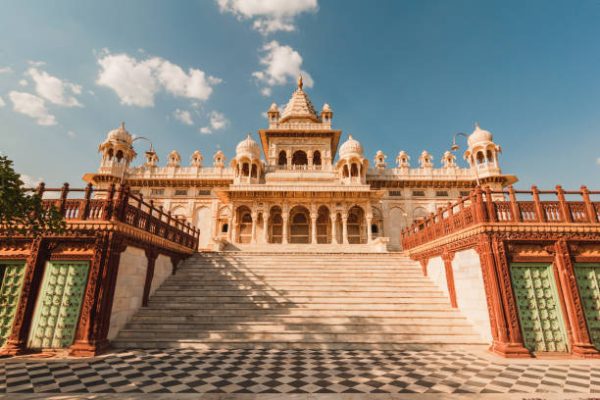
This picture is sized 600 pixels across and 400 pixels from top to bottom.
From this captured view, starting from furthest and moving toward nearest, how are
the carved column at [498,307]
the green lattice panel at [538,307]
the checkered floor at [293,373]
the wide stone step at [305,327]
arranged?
the wide stone step at [305,327], the green lattice panel at [538,307], the carved column at [498,307], the checkered floor at [293,373]

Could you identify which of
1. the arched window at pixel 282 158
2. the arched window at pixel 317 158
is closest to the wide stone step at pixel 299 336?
the arched window at pixel 282 158

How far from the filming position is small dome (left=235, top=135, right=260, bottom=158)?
2692cm

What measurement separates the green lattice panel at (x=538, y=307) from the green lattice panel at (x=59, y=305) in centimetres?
1296

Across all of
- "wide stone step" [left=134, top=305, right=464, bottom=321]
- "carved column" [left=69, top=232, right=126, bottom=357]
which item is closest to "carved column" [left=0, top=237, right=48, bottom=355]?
"carved column" [left=69, top=232, right=126, bottom=357]

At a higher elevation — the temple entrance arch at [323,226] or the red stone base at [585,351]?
the temple entrance arch at [323,226]

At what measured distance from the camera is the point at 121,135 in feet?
95.6

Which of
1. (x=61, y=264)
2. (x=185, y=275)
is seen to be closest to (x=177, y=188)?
(x=185, y=275)

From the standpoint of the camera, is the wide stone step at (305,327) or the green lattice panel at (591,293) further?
the wide stone step at (305,327)

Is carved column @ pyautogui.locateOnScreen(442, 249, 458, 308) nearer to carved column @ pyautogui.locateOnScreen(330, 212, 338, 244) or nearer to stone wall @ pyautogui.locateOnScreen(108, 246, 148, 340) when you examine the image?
stone wall @ pyautogui.locateOnScreen(108, 246, 148, 340)

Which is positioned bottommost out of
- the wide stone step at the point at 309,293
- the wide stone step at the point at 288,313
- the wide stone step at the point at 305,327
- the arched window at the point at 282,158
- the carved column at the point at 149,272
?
the wide stone step at the point at 305,327

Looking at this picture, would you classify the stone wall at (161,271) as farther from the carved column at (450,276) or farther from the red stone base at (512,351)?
the red stone base at (512,351)

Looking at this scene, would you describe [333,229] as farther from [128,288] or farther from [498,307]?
[128,288]

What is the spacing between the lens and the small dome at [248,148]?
26.9m

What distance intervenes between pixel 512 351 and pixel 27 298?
1374cm
